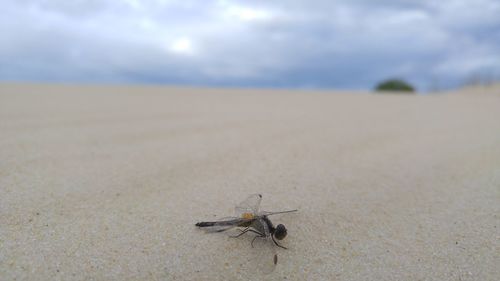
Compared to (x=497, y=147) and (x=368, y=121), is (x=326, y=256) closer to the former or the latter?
(x=497, y=147)

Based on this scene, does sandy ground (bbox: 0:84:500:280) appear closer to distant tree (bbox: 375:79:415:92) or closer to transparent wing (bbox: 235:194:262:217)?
transparent wing (bbox: 235:194:262:217)

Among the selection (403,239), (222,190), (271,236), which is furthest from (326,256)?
(222,190)

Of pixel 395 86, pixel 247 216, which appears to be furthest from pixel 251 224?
pixel 395 86

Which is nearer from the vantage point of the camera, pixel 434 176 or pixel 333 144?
pixel 434 176

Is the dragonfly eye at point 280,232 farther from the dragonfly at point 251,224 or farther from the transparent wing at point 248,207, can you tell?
the transparent wing at point 248,207

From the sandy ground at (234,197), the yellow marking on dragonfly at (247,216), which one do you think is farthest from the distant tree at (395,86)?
the yellow marking on dragonfly at (247,216)

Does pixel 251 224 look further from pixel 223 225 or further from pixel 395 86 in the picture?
pixel 395 86
